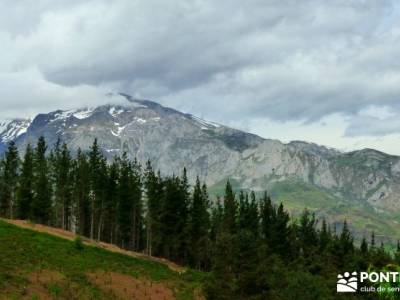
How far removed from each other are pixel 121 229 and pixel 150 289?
53434 millimetres

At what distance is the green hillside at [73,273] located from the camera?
149 feet

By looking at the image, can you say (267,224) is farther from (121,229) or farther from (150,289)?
(150,289)

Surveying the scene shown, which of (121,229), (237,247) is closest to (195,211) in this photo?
(121,229)

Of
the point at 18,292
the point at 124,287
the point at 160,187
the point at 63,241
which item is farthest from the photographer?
the point at 160,187

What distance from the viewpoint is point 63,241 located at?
231 feet

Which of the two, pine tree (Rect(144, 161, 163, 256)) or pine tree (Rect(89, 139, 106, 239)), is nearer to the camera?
pine tree (Rect(89, 139, 106, 239))

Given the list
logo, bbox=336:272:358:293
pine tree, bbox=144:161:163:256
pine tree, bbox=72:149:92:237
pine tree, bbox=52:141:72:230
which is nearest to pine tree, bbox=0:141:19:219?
pine tree, bbox=52:141:72:230

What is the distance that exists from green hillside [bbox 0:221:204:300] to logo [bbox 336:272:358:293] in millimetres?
18646

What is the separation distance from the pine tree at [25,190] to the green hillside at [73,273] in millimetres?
43723

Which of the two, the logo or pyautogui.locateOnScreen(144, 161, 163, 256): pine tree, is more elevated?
pyautogui.locateOnScreen(144, 161, 163, 256): pine tree

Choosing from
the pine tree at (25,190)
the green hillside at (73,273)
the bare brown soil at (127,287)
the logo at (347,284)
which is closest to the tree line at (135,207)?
the pine tree at (25,190)

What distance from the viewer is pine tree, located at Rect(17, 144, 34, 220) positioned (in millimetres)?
112250

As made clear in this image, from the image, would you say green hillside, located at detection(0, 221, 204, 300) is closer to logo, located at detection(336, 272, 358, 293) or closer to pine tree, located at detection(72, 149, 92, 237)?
logo, located at detection(336, 272, 358, 293)

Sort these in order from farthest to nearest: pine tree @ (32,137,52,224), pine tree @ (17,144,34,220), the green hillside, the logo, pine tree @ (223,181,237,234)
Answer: pine tree @ (17,144,34,220)
pine tree @ (32,137,52,224)
pine tree @ (223,181,237,234)
the logo
the green hillside
